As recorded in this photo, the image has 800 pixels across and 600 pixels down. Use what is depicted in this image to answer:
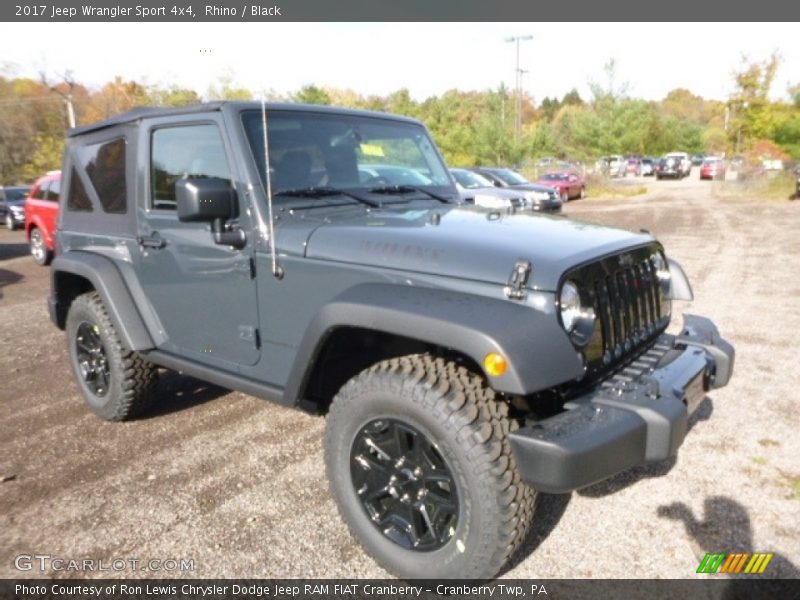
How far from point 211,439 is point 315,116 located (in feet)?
7.09

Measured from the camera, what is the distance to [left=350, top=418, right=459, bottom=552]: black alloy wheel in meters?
2.42

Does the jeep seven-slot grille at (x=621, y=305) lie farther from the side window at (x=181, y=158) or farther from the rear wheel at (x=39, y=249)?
the rear wheel at (x=39, y=249)

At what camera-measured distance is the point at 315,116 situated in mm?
3412

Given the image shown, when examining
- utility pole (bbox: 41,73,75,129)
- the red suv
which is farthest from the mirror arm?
utility pole (bbox: 41,73,75,129)

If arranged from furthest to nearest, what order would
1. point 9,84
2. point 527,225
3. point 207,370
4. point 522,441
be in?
point 9,84 → point 207,370 → point 527,225 → point 522,441

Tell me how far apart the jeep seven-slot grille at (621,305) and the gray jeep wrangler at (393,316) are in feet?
0.05

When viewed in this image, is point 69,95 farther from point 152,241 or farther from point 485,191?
point 152,241

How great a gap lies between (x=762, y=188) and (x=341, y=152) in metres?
26.7

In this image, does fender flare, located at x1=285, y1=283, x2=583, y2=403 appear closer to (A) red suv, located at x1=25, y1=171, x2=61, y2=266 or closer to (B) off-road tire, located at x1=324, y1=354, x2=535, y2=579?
(B) off-road tire, located at x1=324, y1=354, x2=535, y2=579

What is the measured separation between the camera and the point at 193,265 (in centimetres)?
331

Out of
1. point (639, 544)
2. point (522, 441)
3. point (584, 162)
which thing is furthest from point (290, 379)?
point (584, 162)

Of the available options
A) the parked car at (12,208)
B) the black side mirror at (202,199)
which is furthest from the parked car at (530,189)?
the parked car at (12,208)

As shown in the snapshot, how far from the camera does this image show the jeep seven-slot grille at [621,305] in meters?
2.54

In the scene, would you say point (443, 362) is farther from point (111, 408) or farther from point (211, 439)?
point (111, 408)
